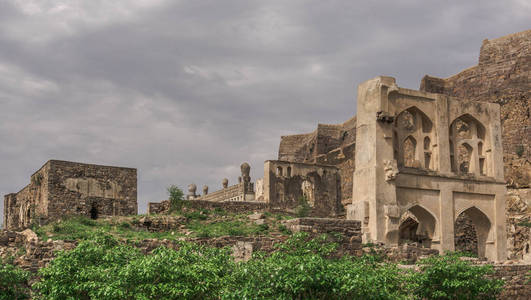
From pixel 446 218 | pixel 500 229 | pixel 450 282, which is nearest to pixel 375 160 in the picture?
pixel 446 218

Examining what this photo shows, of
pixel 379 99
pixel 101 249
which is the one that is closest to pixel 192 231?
pixel 101 249

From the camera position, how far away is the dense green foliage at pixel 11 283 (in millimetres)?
15562

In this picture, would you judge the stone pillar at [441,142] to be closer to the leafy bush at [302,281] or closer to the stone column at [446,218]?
the stone column at [446,218]

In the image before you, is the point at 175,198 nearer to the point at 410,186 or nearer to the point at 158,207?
the point at 158,207

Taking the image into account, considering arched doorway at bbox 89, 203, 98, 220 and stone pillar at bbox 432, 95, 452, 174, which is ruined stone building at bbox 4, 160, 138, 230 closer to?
arched doorway at bbox 89, 203, 98, 220

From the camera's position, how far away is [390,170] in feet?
A: 80.3

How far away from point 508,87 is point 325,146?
18.0 metres

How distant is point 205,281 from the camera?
13734 mm

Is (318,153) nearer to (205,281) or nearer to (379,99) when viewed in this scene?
(379,99)

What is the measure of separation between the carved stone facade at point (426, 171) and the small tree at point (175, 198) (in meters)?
6.70

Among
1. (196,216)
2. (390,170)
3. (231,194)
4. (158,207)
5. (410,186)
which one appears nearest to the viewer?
(390,170)

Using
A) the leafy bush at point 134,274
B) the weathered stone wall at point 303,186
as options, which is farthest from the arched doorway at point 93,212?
the leafy bush at point 134,274

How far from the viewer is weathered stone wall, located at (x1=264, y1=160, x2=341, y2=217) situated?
3816 centimetres

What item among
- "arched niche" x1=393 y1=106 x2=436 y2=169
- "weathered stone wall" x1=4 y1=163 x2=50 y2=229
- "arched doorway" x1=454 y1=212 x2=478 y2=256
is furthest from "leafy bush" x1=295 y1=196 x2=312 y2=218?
"weathered stone wall" x1=4 y1=163 x2=50 y2=229
